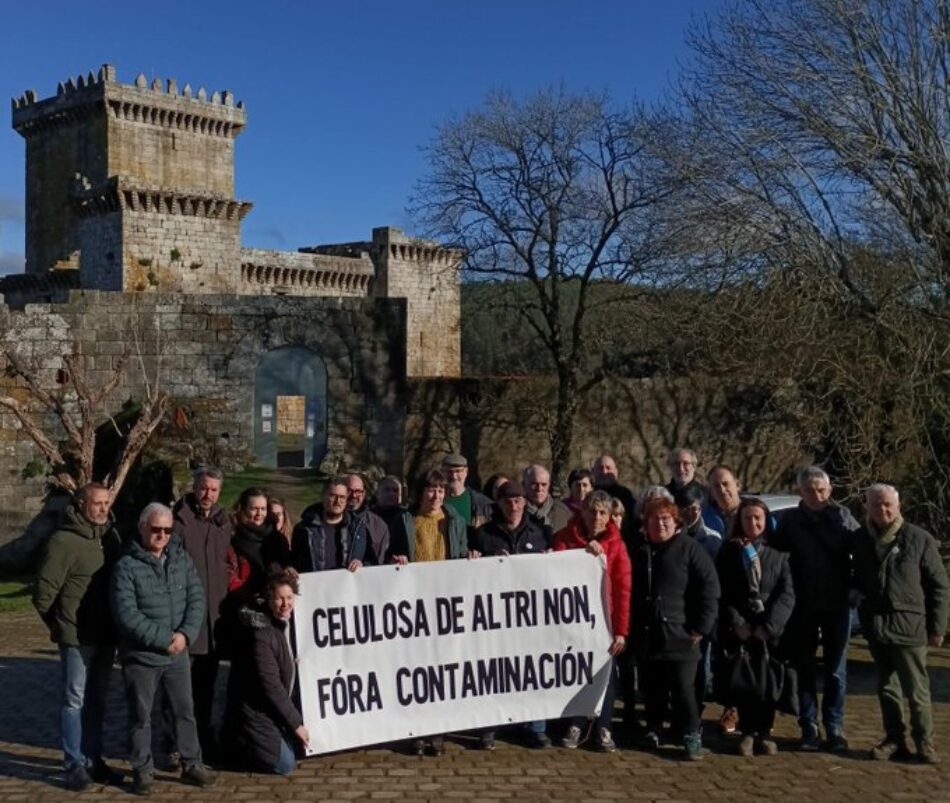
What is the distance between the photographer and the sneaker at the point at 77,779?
6.84 meters

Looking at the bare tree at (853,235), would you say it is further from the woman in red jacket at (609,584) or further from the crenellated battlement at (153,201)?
the crenellated battlement at (153,201)

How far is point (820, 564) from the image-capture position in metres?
7.85

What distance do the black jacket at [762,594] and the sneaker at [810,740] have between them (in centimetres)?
67

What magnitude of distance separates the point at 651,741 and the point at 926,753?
178 cm

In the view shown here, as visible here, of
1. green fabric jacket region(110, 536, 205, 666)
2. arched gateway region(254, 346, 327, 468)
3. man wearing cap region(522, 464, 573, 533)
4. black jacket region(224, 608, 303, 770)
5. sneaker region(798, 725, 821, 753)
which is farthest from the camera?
arched gateway region(254, 346, 327, 468)

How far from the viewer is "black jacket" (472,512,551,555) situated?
→ 8.15 m

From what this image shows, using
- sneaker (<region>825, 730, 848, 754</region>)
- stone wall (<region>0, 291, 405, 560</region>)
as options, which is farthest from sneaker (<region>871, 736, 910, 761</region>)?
stone wall (<region>0, 291, 405, 560</region>)

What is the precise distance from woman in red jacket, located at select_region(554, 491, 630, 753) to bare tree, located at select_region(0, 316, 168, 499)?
1030 centimetres

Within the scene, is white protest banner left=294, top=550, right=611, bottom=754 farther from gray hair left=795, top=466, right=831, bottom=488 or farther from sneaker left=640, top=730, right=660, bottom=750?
gray hair left=795, top=466, right=831, bottom=488

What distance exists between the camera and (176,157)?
50875mm

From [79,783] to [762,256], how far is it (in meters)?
11.4

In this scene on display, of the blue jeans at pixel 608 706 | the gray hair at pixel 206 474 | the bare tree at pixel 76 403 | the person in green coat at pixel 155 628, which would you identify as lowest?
the blue jeans at pixel 608 706

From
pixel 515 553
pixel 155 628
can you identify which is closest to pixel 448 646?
pixel 515 553

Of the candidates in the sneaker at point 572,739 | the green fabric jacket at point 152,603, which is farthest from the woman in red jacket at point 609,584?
the green fabric jacket at point 152,603
